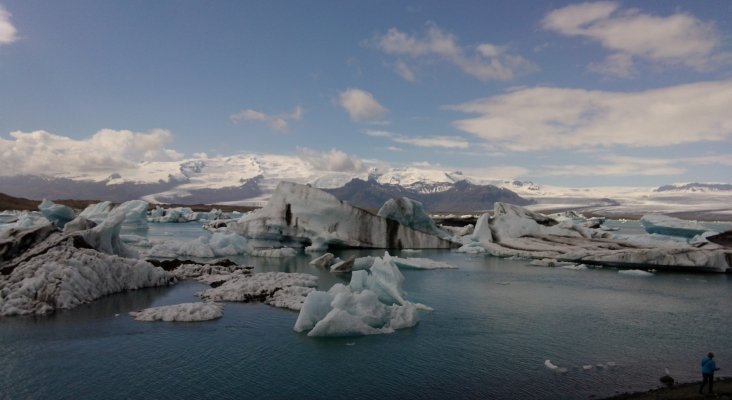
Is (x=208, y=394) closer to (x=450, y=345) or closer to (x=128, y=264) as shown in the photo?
(x=450, y=345)

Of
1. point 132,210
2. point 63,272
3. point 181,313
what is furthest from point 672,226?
point 132,210

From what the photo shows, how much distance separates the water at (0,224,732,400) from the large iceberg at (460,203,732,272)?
8519 mm

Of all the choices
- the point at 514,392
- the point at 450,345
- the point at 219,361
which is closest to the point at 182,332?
the point at 219,361

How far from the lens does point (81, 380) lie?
951 cm

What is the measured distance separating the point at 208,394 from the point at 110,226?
13247mm

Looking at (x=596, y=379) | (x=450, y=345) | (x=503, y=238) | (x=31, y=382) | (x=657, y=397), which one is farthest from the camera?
(x=503, y=238)

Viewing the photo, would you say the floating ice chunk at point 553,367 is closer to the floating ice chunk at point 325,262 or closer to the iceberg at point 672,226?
the floating ice chunk at point 325,262

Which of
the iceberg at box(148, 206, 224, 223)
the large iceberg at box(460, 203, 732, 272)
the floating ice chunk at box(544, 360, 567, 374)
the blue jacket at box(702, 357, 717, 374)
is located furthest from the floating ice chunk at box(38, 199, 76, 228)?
the iceberg at box(148, 206, 224, 223)

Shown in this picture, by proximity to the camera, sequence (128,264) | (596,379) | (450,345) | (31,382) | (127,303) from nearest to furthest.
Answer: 1. (31,382)
2. (596,379)
3. (450,345)
4. (127,303)
5. (128,264)

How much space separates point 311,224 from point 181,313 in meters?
19.2

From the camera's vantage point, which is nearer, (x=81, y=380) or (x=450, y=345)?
(x=81, y=380)

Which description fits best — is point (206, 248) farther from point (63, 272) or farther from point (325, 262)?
point (63, 272)

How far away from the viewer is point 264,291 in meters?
17.3

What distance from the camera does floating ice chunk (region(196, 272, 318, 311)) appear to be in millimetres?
16141
